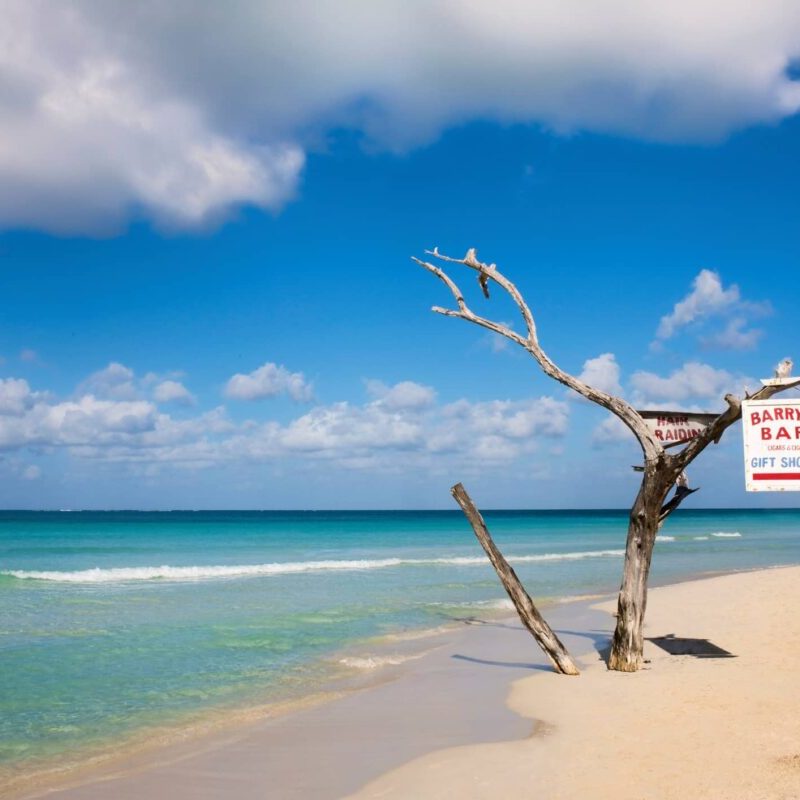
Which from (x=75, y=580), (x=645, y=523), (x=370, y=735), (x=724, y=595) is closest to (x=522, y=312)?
(x=645, y=523)

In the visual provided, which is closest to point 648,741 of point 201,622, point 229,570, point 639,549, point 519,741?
point 519,741

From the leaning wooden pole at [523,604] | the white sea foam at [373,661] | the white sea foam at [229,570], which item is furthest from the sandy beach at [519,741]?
the white sea foam at [229,570]

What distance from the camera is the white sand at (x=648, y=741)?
5.71 meters

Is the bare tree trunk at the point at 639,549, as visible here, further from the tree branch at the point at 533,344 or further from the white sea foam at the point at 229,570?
the white sea foam at the point at 229,570

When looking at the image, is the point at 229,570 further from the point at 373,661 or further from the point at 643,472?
the point at 643,472

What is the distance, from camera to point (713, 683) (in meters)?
8.72

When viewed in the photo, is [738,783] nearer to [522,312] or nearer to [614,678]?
[614,678]

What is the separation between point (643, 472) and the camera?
30.2ft

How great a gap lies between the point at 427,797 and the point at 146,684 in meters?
5.68

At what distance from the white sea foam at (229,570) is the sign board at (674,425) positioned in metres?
20.1

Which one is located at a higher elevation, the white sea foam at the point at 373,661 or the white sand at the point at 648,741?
the white sand at the point at 648,741

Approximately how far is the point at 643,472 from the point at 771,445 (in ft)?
6.79

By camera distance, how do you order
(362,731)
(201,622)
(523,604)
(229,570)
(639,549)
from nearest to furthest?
1. (362,731)
2. (639,549)
3. (523,604)
4. (201,622)
5. (229,570)

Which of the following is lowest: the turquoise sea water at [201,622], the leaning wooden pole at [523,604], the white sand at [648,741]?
the turquoise sea water at [201,622]
